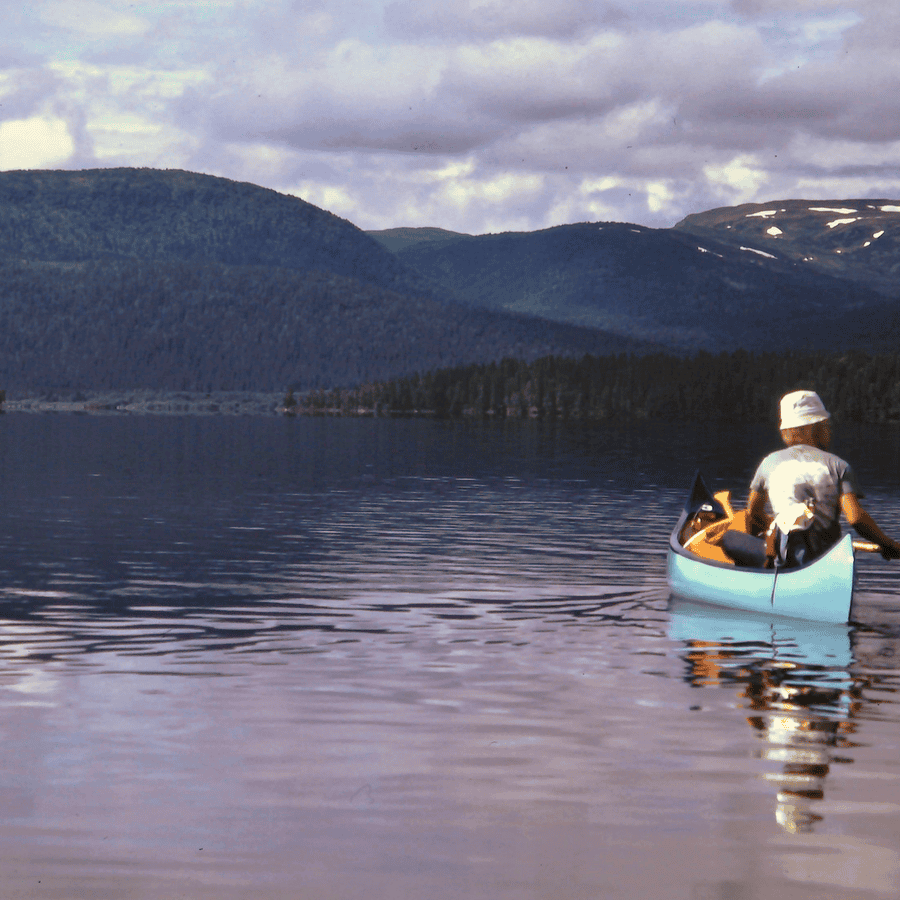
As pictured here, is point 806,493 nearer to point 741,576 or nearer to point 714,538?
point 741,576

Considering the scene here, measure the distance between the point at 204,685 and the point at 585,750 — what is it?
653 cm

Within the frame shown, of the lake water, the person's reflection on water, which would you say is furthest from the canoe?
the person's reflection on water

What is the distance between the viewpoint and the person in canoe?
25906 mm

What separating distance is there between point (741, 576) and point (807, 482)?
3737 mm

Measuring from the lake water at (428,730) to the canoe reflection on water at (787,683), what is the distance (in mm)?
75

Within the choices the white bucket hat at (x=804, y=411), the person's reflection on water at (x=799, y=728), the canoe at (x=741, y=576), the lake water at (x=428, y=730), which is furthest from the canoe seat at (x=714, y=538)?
the person's reflection on water at (x=799, y=728)

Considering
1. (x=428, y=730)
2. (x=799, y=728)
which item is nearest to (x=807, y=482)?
(x=799, y=728)

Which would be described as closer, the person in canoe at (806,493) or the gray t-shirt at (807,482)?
the person in canoe at (806,493)

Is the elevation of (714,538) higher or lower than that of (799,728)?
higher

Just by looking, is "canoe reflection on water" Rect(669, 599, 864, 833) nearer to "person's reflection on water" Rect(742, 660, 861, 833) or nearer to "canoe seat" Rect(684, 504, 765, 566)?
"person's reflection on water" Rect(742, 660, 861, 833)

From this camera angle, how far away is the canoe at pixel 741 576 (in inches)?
1085

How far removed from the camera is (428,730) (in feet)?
61.9

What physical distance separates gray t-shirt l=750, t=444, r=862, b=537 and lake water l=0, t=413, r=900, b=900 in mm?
2399

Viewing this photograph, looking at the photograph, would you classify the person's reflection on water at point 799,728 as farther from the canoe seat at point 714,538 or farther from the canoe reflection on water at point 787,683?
the canoe seat at point 714,538
